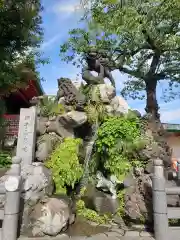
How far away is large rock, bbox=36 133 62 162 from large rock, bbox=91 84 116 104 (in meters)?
1.95

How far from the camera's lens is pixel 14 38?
418 inches

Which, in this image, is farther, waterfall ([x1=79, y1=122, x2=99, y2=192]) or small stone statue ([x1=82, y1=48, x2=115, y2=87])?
small stone statue ([x1=82, y1=48, x2=115, y2=87])

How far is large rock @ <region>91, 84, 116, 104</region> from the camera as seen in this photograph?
8.05 m

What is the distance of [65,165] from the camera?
614 cm

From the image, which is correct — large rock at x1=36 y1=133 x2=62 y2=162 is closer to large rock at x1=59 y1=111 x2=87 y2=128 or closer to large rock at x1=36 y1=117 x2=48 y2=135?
large rock at x1=36 y1=117 x2=48 y2=135

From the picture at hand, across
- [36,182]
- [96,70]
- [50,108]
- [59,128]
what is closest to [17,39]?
[96,70]

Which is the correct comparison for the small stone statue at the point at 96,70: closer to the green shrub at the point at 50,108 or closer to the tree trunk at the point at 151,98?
the green shrub at the point at 50,108

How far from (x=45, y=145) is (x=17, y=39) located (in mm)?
6250

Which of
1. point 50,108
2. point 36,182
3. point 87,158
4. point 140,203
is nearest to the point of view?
point 140,203

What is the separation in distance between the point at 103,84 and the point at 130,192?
175 inches

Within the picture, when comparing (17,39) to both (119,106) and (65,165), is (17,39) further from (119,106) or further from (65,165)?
(65,165)

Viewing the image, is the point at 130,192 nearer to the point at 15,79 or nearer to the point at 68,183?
the point at 68,183

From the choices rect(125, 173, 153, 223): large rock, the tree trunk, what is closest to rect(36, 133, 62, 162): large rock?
rect(125, 173, 153, 223): large rock

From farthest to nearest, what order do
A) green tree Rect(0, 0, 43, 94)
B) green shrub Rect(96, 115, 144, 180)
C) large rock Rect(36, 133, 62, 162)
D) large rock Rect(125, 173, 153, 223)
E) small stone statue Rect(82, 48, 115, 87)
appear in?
green tree Rect(0, 0, 43, 94), small stone statue Rect(82, 48, 115, 87), large rock Rect(36, 133, 62, 162), green shrub Rect(96, 115, 144, 180), large rock Rect(125, 173, 153, 223)
